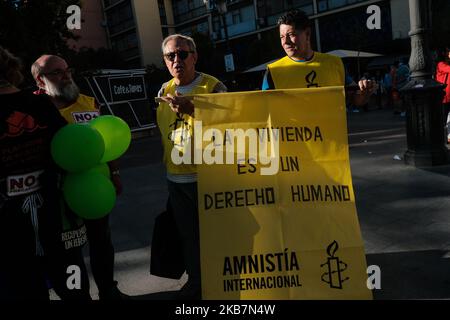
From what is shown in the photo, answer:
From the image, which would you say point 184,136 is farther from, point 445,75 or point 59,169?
point 445,75

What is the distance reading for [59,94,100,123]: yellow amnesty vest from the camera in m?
2.77

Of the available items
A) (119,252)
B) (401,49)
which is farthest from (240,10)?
(119,252)

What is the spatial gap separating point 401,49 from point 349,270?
28459 mm

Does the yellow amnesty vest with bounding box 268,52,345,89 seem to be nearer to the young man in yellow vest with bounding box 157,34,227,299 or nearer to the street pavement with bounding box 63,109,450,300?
the young man in yellow vest with bounding box 157,34,227,299

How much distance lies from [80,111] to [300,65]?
1511 millimetres

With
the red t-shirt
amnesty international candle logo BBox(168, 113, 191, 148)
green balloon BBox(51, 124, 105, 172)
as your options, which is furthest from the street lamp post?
green balloon BBox(51, 124, 105, 172)

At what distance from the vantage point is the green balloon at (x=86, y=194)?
6.96ft

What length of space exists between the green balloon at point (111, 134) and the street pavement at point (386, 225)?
3.86 ft

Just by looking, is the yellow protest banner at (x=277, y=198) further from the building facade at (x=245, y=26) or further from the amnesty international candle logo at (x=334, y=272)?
the building facade at (x=245, y=26)

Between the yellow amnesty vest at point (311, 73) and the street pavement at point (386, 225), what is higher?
the yellow amnesty vest at point (311, 73)

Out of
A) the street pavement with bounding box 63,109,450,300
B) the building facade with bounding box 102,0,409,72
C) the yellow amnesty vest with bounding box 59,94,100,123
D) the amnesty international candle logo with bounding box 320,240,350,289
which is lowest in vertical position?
the street pavement with bounding box 63,109,450,300

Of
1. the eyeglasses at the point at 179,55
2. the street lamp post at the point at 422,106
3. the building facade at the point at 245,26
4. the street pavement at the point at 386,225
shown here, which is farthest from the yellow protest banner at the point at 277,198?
the building facade at the point at 245,26

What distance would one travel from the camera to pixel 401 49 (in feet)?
89.8
